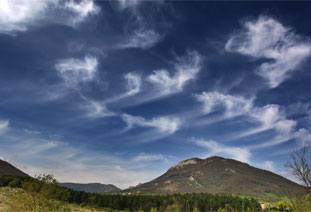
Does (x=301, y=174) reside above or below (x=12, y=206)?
above

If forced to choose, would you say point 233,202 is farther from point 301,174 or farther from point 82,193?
point 301,174

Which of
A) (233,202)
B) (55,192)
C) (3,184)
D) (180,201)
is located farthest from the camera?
(180,201)

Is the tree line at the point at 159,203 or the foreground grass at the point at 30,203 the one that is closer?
the foreground grass at the point at 30,203

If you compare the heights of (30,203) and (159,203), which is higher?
(159,203)

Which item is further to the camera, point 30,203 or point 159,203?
point 159,203

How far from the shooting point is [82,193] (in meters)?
137

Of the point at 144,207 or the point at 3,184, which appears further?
the point at 144,207

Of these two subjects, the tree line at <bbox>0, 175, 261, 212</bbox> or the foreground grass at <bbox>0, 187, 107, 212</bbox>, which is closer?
the foreground grass at <bbox>0, 187, 107, 212</bbox>

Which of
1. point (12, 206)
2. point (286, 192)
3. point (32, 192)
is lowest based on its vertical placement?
point (12, 206)

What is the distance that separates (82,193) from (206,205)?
78116mm

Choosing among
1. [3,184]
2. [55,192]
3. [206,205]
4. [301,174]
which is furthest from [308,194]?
[206,205]

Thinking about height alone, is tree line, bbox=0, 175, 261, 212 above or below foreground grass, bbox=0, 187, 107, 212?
above

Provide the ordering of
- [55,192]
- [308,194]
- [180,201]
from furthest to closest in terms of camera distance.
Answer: [180,201], [55,192], [308,194]

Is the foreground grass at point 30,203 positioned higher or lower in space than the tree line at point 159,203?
lower
